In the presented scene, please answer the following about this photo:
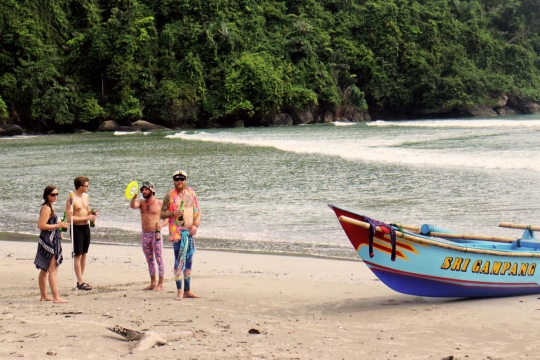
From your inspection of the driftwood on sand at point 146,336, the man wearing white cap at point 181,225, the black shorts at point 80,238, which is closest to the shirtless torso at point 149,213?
the man wearing white cap at point 181,225

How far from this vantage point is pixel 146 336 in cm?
494

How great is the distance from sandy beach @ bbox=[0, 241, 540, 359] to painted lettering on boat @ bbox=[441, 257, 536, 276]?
289 mm

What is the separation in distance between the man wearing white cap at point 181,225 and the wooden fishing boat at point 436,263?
1475 millimetres

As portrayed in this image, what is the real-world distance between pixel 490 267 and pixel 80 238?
4.11m

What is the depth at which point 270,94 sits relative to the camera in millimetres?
55969

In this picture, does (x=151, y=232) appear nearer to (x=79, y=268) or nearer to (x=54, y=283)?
(x=79, y=268)

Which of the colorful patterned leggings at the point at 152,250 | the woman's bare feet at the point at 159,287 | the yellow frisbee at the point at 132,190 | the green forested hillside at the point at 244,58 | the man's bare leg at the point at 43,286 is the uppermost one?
the green forested hillside at the point at 244,58

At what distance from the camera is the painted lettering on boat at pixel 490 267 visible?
20.8 ft

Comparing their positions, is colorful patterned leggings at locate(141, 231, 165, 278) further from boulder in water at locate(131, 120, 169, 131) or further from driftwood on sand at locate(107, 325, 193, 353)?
boulder in water at locate(131, 120, 169, 131)

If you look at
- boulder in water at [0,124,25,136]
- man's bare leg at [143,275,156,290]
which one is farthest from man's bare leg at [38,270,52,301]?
boulder in water at [0,124,25,136]

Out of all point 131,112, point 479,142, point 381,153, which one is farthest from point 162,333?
point 131,112

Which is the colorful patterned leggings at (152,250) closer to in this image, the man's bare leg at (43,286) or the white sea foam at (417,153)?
→ the man's bare leg at (43,286)

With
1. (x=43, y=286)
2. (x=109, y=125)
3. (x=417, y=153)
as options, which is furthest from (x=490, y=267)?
(x=109, y=125)

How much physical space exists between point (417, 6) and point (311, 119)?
19977 millimetres
